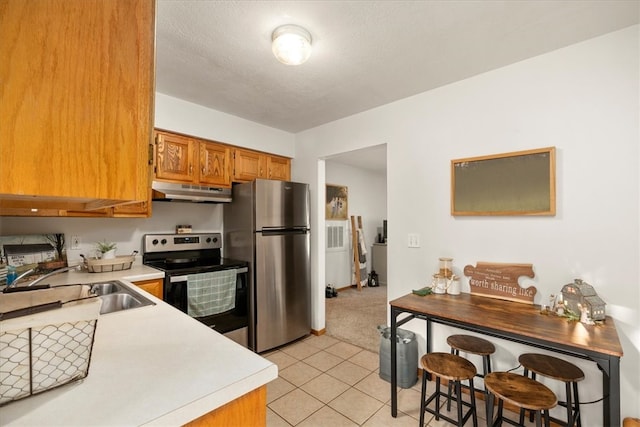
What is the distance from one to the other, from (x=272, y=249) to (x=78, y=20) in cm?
254

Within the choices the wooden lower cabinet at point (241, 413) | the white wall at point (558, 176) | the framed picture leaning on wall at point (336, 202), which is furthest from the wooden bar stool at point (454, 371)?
the framed picture leaning on wall at point (336, 202)

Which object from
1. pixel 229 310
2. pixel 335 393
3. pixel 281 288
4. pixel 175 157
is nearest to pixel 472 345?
pixel 335 393

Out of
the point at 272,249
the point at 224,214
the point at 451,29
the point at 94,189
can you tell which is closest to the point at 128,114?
the point at 94,189

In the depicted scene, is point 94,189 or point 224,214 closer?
point 94,189

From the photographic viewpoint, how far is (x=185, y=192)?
2.62 m

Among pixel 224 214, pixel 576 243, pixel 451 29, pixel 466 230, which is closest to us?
pixel 451 29

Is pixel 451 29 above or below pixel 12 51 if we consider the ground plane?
above

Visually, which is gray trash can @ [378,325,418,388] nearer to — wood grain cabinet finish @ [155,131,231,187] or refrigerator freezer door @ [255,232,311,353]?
refrigerator freezer door @ [255,232,311,353]

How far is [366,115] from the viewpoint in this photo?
2.90 metres

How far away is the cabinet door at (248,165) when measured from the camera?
3143 millimetres

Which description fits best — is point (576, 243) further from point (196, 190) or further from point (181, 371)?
point (196, 190)

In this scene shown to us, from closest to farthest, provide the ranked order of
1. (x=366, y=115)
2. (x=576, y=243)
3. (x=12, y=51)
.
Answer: (x=12, y=51), (x=576, y=243), (x=366, y=115)

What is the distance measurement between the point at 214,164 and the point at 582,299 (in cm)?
311

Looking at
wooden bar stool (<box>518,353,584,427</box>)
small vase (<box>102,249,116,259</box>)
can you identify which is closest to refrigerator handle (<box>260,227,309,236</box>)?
small vase (<box>102,249,116,259</box>)
